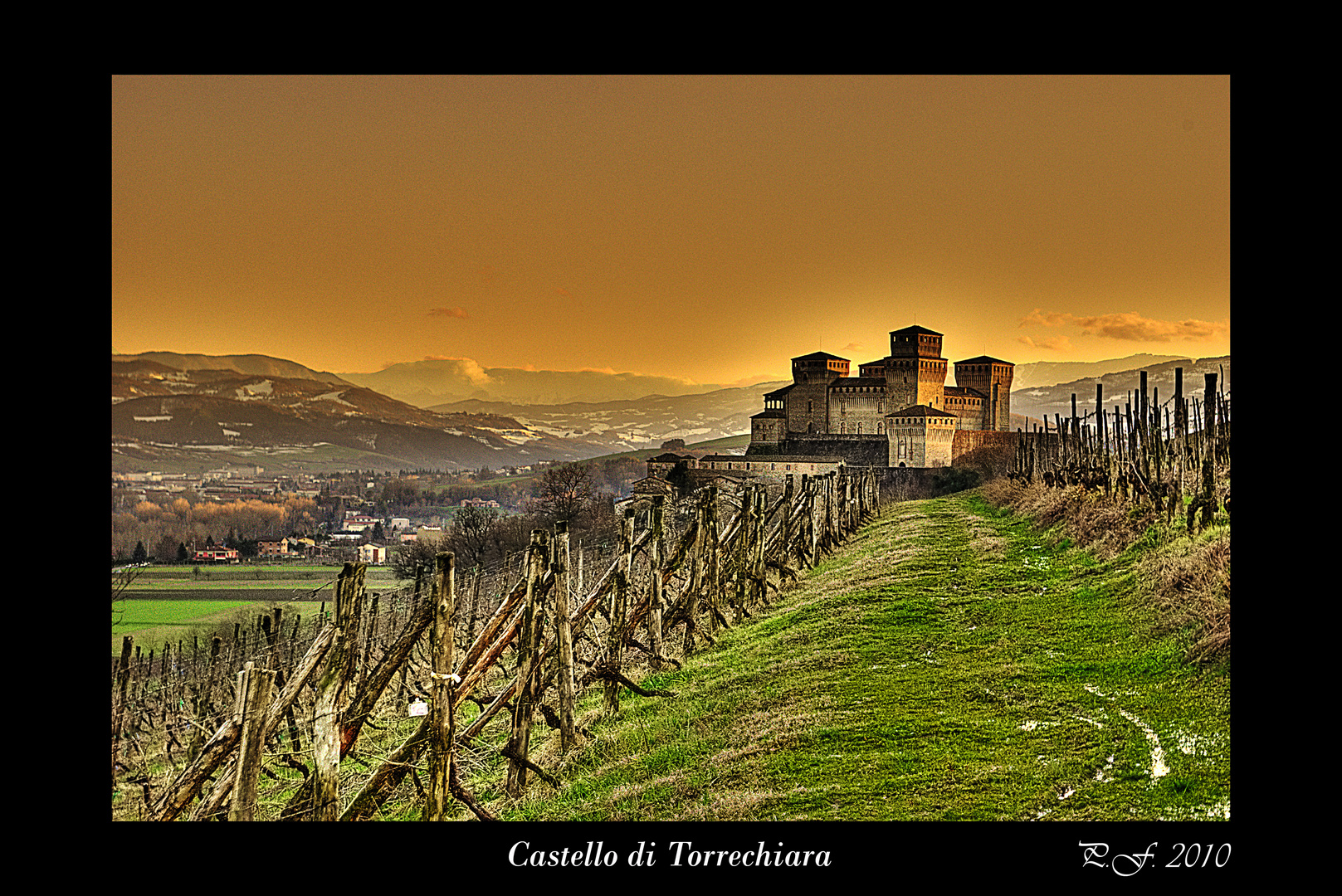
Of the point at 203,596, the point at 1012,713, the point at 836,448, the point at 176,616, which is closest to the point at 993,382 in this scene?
the point at 836,448

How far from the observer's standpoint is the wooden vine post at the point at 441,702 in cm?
578

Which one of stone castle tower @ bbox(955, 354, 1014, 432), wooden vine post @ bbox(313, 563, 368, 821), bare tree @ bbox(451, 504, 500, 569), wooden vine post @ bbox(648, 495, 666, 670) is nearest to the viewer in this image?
wooden vine post @ bbox(313, 563, 368, 821)

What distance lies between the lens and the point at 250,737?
4891mm

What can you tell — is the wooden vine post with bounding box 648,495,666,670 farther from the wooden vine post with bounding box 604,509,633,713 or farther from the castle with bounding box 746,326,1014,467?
the castle with bounding box 746,326,1014,467

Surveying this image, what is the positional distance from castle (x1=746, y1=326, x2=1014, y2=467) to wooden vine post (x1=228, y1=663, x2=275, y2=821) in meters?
62.5

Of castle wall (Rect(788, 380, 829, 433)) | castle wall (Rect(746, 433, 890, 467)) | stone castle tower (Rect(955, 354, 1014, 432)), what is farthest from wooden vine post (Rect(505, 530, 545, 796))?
stone castle tower (Rect(955, 354, 1014, 432))

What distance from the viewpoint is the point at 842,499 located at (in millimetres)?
23891

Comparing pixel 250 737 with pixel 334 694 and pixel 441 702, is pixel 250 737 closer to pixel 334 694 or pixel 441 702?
pixel 334 694

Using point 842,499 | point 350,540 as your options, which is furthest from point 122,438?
point 842,499

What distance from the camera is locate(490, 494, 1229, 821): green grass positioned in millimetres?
5457

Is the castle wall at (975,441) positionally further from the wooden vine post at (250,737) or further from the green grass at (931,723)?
the wooden vine post at (250,737)

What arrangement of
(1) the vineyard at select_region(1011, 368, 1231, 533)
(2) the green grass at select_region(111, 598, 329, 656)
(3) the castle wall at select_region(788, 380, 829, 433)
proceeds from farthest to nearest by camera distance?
1. (3) the castle wall at select_region(788, 380, 829, 433)
2. (2) the green grass at select_region(111, 598, 329, 656)
3. (1) the vineyard at select_region(1011, 368, 1231, 533)
